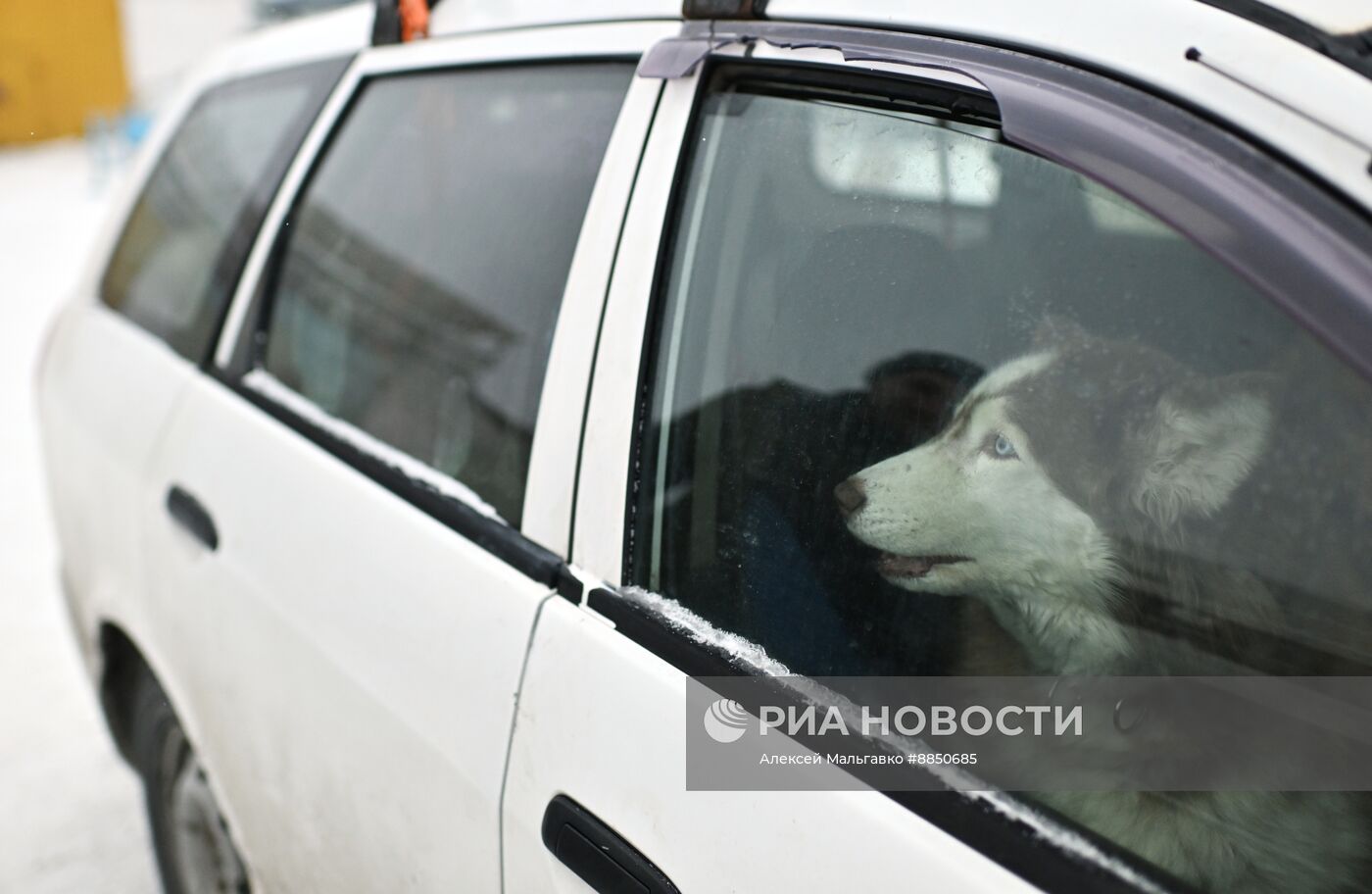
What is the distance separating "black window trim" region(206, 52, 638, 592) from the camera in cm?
139

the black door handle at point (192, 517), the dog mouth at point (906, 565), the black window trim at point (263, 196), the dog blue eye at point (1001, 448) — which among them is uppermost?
the black window trim at point (263, 196)

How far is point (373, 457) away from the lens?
5.61 ft

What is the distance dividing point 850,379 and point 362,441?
931mm

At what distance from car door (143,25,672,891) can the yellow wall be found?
1743cm

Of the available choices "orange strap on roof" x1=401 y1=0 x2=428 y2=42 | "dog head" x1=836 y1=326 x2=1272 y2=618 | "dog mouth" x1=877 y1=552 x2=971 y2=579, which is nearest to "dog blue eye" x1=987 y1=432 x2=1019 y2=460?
"dog head" x1=836 y1=326 x2=1272 y2=618

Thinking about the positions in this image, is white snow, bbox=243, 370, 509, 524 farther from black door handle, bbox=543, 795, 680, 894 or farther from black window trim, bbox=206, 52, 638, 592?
black door handle, bbox=543, 795, 680, 894

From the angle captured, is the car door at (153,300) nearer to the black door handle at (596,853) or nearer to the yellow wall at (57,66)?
the black door handle at (596,853)

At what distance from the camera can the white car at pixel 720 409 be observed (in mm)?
923

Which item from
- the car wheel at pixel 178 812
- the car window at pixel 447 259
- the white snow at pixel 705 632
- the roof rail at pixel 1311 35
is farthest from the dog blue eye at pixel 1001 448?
the car wheel at pixel 178 812

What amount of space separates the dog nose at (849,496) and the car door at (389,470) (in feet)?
1.19

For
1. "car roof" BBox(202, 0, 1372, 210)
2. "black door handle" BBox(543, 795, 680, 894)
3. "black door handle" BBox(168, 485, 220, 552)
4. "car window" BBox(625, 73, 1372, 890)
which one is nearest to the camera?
"car roof" BBox(202, 0, 1372, 210)

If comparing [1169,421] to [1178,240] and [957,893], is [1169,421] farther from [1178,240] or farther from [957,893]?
[957,893]

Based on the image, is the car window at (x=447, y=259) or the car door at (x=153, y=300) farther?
the car door at (x=153, y=300)

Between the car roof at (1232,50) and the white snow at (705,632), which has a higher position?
the car roof at (1232,50)
